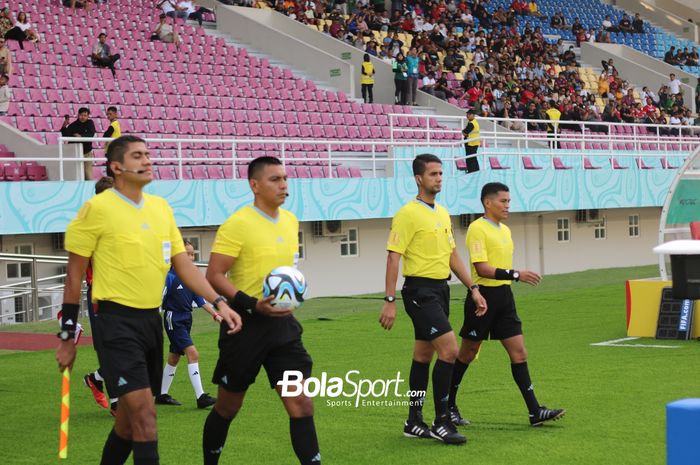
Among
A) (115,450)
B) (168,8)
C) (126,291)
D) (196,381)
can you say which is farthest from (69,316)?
(168,8)

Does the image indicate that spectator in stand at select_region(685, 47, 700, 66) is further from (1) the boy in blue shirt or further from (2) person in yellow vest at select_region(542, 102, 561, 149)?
(1) the boy in blue shirt

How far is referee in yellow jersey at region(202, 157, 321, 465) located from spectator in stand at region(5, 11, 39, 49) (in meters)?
20.8

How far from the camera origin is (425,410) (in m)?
10.7

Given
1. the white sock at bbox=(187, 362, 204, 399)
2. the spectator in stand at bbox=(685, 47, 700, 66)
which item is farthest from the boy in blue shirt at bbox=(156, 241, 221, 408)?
the spectator in stand at bbox=(685, 47, 700, 66)

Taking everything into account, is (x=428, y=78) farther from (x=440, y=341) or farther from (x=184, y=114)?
(x=440, y=341)

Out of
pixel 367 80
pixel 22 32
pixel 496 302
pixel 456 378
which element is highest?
pixel 22 32

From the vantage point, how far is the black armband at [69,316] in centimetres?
693

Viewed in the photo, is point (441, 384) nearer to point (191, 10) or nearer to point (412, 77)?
point (412, 77)

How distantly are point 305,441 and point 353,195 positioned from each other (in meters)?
18.9

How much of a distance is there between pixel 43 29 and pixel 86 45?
106 cm

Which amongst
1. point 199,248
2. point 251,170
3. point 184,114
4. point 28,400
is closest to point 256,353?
point 251,170

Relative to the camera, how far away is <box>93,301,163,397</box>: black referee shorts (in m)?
6.87

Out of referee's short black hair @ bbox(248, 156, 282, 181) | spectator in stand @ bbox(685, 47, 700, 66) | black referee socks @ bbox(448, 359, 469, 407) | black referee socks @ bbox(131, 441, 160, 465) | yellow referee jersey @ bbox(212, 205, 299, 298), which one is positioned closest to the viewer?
black referee socks @ bbox(131, 441, 160, 465)

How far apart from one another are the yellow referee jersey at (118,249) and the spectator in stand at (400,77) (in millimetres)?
27140
